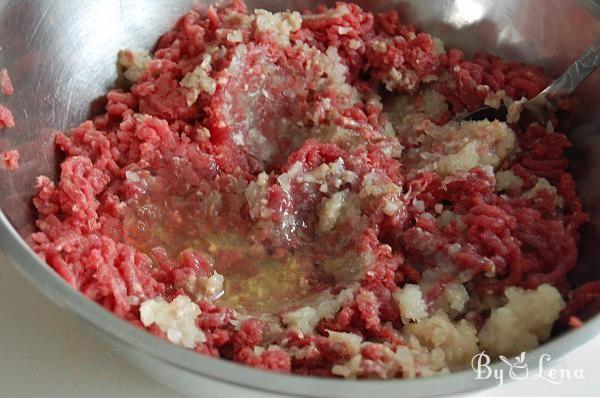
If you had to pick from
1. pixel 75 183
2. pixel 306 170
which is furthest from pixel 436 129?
pixel 75 183

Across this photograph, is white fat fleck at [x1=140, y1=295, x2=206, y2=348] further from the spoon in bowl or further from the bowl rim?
the spoon in bowl

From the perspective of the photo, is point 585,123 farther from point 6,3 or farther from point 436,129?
point 6,3

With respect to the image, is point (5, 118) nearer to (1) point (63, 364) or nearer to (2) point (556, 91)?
(1) point (63, 364)

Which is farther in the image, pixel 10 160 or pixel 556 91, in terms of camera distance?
pixel 556 91

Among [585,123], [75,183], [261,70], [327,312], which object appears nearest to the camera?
[327,312]

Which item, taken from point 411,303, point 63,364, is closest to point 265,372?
point 411,303

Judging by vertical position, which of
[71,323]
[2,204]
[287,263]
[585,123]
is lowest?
[71,323]

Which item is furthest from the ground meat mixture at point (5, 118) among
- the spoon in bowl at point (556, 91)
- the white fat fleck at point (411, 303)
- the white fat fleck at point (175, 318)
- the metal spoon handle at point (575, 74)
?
the metal spoon handle at point (575, 74)
